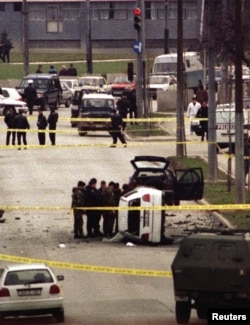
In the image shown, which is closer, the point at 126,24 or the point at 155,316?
the point at 155,316

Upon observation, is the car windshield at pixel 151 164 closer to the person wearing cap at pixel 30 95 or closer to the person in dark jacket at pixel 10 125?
the person in dark jacket at pixel 10 125

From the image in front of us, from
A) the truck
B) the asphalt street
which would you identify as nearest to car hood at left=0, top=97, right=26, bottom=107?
the asphalt street

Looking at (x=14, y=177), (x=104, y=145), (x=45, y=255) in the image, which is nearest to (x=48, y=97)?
(x=104, y=145)

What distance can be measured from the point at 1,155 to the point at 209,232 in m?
26.0

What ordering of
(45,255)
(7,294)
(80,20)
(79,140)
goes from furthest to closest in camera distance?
1. (80,20)
2. (79,140)
3. (45,255)
4. (7,294)

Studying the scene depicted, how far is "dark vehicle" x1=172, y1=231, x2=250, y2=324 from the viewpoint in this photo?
22.7 metres

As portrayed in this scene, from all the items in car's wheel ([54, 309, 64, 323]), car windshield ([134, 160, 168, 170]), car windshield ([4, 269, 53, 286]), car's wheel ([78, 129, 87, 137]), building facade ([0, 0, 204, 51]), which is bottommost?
car's wheel ([54, 309, 64, 323])

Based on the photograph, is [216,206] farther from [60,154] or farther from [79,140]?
[79,140]

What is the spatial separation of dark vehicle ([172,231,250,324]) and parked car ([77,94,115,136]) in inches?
1231

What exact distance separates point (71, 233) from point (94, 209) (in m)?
1.07

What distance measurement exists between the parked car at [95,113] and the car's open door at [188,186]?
18.9 metres

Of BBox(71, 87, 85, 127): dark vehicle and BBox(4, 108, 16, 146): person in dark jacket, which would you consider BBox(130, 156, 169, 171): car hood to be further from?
BBox(71, 87, 85, 127): dark vehicle

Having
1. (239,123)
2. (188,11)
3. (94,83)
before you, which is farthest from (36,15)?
(239,123)

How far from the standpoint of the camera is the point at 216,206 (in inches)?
1389
